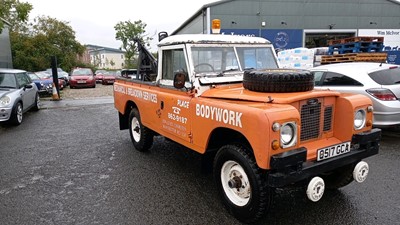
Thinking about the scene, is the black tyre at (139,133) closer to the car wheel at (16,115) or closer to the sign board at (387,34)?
the car wheel at (16,115)

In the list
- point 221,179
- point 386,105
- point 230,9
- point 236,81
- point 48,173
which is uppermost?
point 230,9

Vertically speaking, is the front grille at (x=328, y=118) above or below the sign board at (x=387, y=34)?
below

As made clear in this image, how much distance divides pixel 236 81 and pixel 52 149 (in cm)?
430

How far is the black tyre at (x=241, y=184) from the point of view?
3.13 m

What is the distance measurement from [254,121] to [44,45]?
147ft

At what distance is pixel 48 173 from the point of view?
16.7 feet

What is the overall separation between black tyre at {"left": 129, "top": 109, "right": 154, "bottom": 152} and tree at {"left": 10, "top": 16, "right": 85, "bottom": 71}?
3723cm

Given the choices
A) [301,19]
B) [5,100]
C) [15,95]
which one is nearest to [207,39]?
[5,100]

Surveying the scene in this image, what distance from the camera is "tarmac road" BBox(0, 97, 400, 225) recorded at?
3574mm

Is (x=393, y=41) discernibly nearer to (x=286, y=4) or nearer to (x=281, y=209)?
(x=286, y=4)

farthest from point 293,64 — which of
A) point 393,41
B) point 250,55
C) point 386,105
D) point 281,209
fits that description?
point 393,41

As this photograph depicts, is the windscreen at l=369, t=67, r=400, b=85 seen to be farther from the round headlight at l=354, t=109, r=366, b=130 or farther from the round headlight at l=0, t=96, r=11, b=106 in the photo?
the round headlight at l=0, t=96, r=11, b=106

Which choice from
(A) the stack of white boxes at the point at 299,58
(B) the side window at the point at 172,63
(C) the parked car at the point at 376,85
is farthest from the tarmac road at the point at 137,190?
(A) the stack of white boxes at the point at 299,58

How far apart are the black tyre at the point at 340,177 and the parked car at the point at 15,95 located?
8173mm
